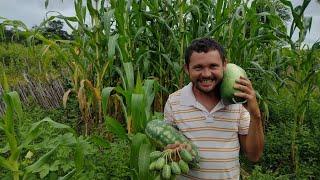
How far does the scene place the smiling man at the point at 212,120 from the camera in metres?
1.98

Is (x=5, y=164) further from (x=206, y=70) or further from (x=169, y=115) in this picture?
(x=206, y=70)

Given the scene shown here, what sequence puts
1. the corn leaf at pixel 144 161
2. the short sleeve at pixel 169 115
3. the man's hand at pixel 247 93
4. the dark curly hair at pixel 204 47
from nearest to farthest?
the man's hand at pixel 247 93
the dark curly hair at pixel 204 47
the short sleeve at pixel 169 115
the corn leaf at pixel 144 161

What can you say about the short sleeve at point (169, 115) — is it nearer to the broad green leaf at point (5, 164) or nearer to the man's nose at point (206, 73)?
the man's nose at point (206, 73)

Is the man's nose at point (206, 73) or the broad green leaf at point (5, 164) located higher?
the man's nose at point (206, 73)

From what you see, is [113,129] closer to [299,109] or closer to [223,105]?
[223,105]

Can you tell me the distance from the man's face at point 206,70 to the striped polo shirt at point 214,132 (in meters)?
0.13

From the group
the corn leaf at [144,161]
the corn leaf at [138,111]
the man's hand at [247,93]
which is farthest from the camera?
the corn leaf at [138,111]

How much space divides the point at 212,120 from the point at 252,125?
0.56 feet

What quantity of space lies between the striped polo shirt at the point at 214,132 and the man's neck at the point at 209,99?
18 millimetres

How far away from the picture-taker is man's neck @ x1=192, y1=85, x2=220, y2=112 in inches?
81.9

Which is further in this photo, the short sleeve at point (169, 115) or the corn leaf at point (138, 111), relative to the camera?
the corn leaf at point (138, 111)

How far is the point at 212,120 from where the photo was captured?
2.05 meters

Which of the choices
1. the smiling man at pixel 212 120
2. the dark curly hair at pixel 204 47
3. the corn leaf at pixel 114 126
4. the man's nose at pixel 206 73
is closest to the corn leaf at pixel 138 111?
the corn leaf at pixel 114 126

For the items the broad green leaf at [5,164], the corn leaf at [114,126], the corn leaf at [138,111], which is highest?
the corn leaf at [138,111]
